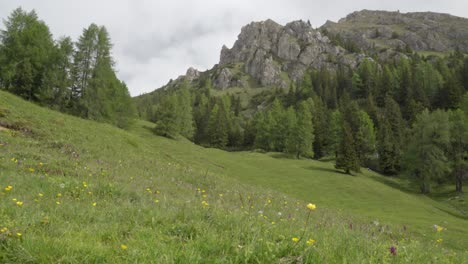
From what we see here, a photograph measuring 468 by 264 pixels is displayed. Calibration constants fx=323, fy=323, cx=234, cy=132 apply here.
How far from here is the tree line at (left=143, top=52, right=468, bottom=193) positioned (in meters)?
63.3

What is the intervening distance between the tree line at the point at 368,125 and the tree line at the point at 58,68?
21549mm

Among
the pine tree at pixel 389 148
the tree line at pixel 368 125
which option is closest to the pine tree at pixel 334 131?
the tree line at pixel 368 125

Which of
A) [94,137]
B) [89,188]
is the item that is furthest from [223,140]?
[89,188]

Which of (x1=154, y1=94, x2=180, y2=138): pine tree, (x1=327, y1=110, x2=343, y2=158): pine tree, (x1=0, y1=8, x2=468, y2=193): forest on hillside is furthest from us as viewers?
(x1=327, y1=110, x2=343, y2=158): pine tree

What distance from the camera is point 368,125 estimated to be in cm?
9725

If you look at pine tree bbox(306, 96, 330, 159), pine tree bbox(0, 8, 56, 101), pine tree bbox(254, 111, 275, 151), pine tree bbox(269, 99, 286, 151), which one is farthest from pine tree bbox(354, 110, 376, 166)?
pine tree bbox(0, 8, 56, 101)

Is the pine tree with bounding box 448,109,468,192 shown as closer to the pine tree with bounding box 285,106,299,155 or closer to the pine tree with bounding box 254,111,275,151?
the pine tree with bounding box 285,106,299,155

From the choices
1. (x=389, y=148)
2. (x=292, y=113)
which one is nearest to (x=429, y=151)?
(x=389, y=148)

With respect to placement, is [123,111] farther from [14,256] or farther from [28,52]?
[14,256]

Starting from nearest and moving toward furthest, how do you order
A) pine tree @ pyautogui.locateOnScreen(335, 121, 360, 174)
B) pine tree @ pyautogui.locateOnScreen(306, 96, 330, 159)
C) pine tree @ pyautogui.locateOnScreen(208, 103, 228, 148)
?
pine tree @ pyautogui.locateOnScreen(335, 121, 360, 174), pine tree @ pyautogui.locateOnScreen(306, 96, 330, 159), pine tree @ pyautogui.locateOnScreen(208, 103, 228, 148)

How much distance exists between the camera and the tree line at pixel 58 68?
48.3m

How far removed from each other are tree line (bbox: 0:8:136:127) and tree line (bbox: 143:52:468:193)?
21549mm

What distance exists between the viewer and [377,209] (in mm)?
36000

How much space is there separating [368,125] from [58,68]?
82525 millimetres
